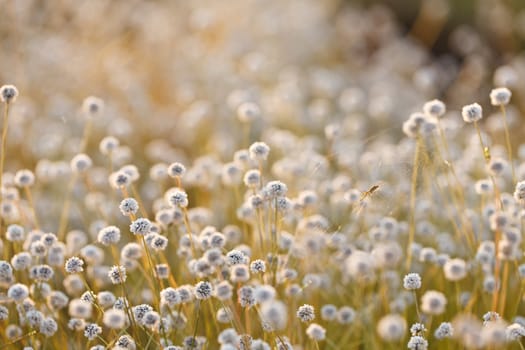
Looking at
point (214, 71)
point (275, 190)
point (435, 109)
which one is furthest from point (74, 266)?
point (214, 71)

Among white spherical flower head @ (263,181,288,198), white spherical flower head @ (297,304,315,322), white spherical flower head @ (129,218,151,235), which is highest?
white spherical flower head @ (263,181,288,198)

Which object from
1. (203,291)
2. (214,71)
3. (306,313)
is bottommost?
(306,313)

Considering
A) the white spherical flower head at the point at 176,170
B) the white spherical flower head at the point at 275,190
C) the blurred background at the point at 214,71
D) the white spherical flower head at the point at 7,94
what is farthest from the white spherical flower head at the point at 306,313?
the blurred background at the point at 214,71

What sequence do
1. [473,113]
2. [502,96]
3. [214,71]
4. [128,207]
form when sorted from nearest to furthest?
[128,207] < [473,113] < [502,96] < [214,71]

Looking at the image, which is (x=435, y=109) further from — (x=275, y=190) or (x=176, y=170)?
(x=176, y=170)

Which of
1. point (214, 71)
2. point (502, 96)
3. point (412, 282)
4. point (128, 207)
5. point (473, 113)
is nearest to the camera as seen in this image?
point (412, 282)

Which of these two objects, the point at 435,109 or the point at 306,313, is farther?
the point at 435,109

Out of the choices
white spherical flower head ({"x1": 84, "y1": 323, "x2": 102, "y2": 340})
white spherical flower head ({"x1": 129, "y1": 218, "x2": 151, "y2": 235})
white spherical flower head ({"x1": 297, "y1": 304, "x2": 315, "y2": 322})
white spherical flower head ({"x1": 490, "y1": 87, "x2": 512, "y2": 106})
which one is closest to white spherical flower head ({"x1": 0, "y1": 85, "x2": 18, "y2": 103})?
white spherical flower head ({"x1": 129, "y1": 218, "x2": 151, "y2": 235})

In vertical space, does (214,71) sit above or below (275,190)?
above

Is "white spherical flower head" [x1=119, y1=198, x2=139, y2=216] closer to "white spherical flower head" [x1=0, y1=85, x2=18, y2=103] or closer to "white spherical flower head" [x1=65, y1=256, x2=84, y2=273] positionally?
"white spherical flower head" [x1=65, y1=256, x2=84, y2=273]
